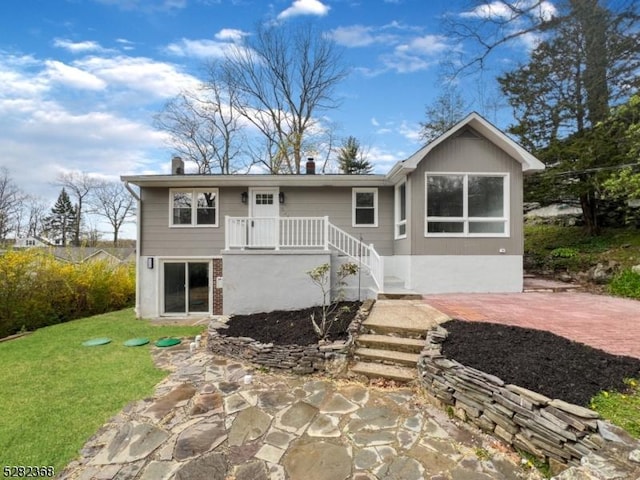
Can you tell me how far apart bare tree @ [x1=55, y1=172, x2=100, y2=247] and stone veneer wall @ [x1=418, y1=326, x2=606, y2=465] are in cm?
3444

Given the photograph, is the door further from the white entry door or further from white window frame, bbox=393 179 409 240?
white window frame, bbox=393 179 409 240

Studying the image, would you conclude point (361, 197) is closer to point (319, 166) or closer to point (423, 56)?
point (423, 56)

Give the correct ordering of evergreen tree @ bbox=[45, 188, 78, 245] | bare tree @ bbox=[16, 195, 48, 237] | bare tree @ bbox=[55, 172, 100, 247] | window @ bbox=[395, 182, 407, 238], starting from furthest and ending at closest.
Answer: evergreen tree @ bbox=[45, 188, 78, 245] < bare tree @ bbox=[55, 172, 100, 247] < bare tree @ bbox=[16, 195, 48, 237] < window @ bbox=[395, 182, 407, 238]

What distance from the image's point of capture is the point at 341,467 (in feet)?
9.39

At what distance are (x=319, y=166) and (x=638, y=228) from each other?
1586 centimetres

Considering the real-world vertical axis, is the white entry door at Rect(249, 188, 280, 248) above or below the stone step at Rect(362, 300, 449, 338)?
above

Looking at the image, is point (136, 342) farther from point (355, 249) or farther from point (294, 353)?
point (355, 249)

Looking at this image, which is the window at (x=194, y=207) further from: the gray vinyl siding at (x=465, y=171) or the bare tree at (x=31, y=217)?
the bare tree at (x=31, y=217)

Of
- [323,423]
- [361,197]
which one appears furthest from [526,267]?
[323,423]

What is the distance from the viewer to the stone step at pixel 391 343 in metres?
4.80

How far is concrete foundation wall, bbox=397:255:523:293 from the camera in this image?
834 centimetres

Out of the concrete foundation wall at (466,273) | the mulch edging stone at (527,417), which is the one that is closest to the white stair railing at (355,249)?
the concrete foundation wall at (466,273)

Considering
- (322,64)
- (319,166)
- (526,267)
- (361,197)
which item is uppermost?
(322,64)

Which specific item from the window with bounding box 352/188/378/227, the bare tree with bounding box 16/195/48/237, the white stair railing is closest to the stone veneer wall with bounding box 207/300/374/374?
the white stair railing
